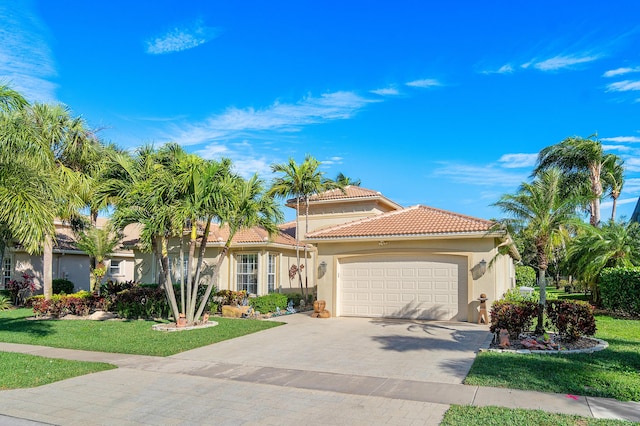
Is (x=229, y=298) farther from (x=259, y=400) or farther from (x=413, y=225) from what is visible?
(x=259, y=400)

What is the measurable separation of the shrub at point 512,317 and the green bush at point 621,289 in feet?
30.7

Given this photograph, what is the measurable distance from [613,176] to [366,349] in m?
27.5

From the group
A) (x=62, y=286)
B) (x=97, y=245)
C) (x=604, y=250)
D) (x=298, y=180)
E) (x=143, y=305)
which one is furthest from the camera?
(x=62, y=286)

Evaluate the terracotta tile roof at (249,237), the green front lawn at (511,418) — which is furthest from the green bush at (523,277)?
the green front lawn at (511,418)

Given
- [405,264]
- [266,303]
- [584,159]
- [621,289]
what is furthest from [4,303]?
[584,159]

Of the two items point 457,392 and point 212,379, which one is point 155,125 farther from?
point 457,392

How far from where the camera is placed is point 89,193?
19750 mm

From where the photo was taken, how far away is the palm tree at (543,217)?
36.9 feet

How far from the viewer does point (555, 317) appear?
37.1 feet

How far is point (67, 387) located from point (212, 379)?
245 cm

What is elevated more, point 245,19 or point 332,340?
point 245,19

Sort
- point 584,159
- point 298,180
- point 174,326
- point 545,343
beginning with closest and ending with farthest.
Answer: point 545,343, point 174,326, point 298,180, point 584,159

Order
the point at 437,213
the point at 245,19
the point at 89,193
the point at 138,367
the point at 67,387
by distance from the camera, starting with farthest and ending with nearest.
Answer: the point at 89,193 → the point at 437,213 → the point at 245,19 → the point at 138,367 → the point at 67,387

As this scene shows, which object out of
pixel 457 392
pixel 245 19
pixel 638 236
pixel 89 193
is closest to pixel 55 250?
pixel 89 193
